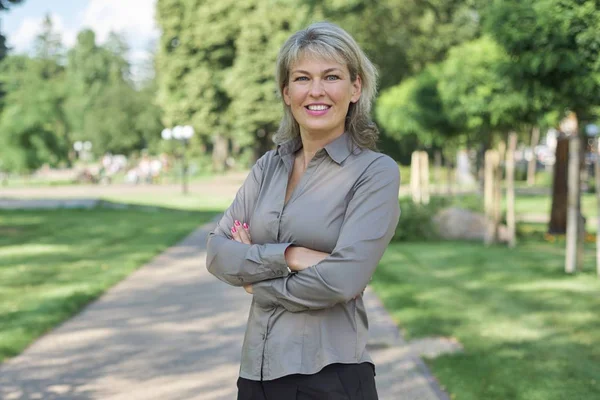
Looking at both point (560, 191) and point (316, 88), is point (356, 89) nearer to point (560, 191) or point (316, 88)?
point (316, 88)

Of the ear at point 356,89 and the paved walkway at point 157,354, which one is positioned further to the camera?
the paved walkway at point 157,354

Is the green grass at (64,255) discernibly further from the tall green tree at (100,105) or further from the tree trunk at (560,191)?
the tall green tree at (100,105)

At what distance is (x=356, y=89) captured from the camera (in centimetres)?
297

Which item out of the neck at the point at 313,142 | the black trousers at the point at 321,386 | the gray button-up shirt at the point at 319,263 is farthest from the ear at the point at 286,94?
the black trousers at the point at 321,386

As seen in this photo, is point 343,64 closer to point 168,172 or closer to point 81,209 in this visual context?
point 81,209

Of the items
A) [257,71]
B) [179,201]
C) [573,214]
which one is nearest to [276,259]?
[573,214]

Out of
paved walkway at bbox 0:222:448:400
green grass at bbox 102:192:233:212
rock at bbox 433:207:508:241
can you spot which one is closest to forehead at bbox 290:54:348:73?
paved walkway at bbox 0:222:448:400

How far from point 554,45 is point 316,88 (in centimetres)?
693

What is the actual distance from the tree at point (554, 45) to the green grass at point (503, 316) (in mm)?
2156

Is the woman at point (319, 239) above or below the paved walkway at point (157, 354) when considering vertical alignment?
above

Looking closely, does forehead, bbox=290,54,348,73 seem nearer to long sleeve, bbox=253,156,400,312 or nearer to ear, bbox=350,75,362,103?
ear, bbox=350,75,362,103

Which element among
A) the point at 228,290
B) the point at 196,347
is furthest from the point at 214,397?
the point at 228,290

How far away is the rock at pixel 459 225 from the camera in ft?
60.3

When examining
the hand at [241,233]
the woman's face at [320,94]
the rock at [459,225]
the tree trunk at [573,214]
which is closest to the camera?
the woman's face at [320,94]
